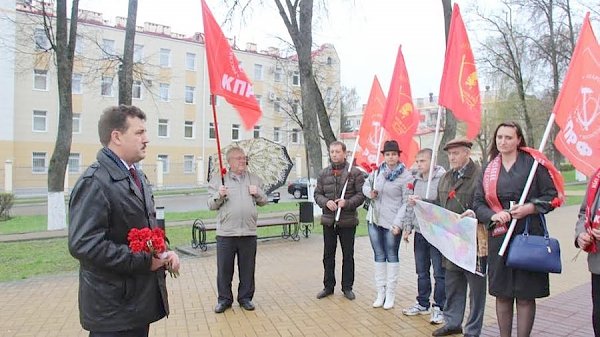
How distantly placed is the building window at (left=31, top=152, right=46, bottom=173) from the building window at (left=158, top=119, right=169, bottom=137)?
915cm

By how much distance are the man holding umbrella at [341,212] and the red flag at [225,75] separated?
1.18 metres

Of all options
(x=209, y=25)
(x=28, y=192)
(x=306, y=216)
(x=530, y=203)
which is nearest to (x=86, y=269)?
(x=530, y=203)

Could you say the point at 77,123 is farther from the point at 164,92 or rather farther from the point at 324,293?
the point at 324,293

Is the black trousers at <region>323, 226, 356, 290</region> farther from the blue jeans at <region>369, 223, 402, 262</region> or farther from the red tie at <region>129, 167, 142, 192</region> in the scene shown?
the red tie at <region>129, 167, 142, 192</region>

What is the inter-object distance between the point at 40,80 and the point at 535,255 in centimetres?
3868

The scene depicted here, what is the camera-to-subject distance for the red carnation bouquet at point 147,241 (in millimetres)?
2729

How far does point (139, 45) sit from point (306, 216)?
1261 inches

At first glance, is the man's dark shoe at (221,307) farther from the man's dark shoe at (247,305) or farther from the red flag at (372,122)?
the red flag at (372,122)

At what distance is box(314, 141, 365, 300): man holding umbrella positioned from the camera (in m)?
6.37

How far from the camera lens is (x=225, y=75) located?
234 inches

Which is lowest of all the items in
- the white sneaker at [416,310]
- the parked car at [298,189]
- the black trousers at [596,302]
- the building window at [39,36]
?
the parked car at [298,189]

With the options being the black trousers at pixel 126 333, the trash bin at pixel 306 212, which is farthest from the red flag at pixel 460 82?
the trash bin at pixel 306 212

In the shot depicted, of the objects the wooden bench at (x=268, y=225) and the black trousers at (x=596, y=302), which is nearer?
the black trousers at (x=596, y=302)

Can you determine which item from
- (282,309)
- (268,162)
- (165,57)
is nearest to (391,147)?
(282,309)
